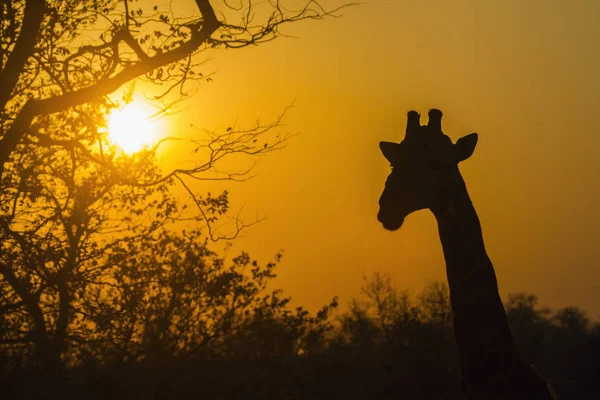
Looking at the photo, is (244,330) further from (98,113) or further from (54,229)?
(98,113)

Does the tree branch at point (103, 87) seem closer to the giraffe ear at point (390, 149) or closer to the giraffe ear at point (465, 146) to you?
the giraffe ear at point (390, 149)

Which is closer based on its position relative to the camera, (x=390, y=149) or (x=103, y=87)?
(x=390, y=149)

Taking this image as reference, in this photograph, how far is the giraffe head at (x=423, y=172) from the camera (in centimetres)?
775

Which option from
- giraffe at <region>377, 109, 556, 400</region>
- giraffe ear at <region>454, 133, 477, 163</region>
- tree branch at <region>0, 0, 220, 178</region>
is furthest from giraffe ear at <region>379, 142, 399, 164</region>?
tree branch at <region>0, 0, 220, 178</region>

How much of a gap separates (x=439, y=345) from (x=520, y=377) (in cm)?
2736

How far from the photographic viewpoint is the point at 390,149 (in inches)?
324

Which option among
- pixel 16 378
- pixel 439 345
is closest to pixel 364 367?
pixel 439 345

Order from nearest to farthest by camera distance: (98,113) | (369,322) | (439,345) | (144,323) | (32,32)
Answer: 1. (32,32)
2. (98,113)
3. (144,323)
4. (439,345)
5. (369,322)

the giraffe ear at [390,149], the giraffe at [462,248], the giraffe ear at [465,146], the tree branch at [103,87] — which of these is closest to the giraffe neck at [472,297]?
the giraffe at [462,248]

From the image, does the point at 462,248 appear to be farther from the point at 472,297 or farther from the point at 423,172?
the point at 423,172

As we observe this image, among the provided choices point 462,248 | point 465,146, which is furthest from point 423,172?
point 462,248

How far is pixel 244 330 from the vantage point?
72.3 feet

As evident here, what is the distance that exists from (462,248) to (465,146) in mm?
1066

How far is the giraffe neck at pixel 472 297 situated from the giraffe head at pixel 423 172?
12 cm
